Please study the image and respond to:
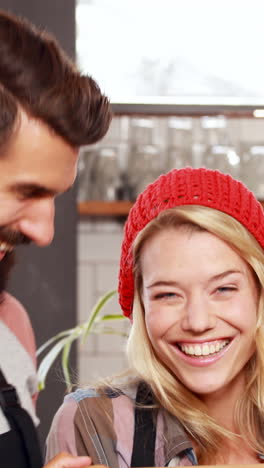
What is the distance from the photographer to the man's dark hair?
1127mm

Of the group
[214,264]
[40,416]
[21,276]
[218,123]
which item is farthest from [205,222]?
[218,123]

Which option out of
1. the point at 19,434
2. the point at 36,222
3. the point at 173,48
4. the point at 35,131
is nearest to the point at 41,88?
the point at 35,131

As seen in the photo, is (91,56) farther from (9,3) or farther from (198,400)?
(198,400)

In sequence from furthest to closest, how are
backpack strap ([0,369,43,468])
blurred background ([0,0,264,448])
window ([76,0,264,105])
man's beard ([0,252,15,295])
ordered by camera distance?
window ([76,0,264,105]) → blurred background ([0,0,264,448]) → man's beard ([0,252,15,295]) → backpack strap ([0,369,43,468])

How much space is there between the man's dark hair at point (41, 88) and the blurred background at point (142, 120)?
1.05 metres

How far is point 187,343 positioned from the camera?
150cm

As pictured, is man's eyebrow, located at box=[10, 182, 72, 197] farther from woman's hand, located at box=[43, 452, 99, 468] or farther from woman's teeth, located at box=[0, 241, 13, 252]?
woman's hand, located at box=[43, 452, 99, 468]

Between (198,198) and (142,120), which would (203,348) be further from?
(142,120)

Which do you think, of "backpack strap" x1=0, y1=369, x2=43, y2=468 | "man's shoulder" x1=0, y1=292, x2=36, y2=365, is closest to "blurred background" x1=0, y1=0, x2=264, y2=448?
"man's shoulder" x1=0, y1=292, x2=36, y2=365

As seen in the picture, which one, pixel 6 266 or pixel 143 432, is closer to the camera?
pixel 6 266

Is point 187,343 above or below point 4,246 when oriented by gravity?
below

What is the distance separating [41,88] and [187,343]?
0.55 m

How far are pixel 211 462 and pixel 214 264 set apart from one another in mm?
339

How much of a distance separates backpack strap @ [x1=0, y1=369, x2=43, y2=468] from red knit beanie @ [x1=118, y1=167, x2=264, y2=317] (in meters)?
0.41
